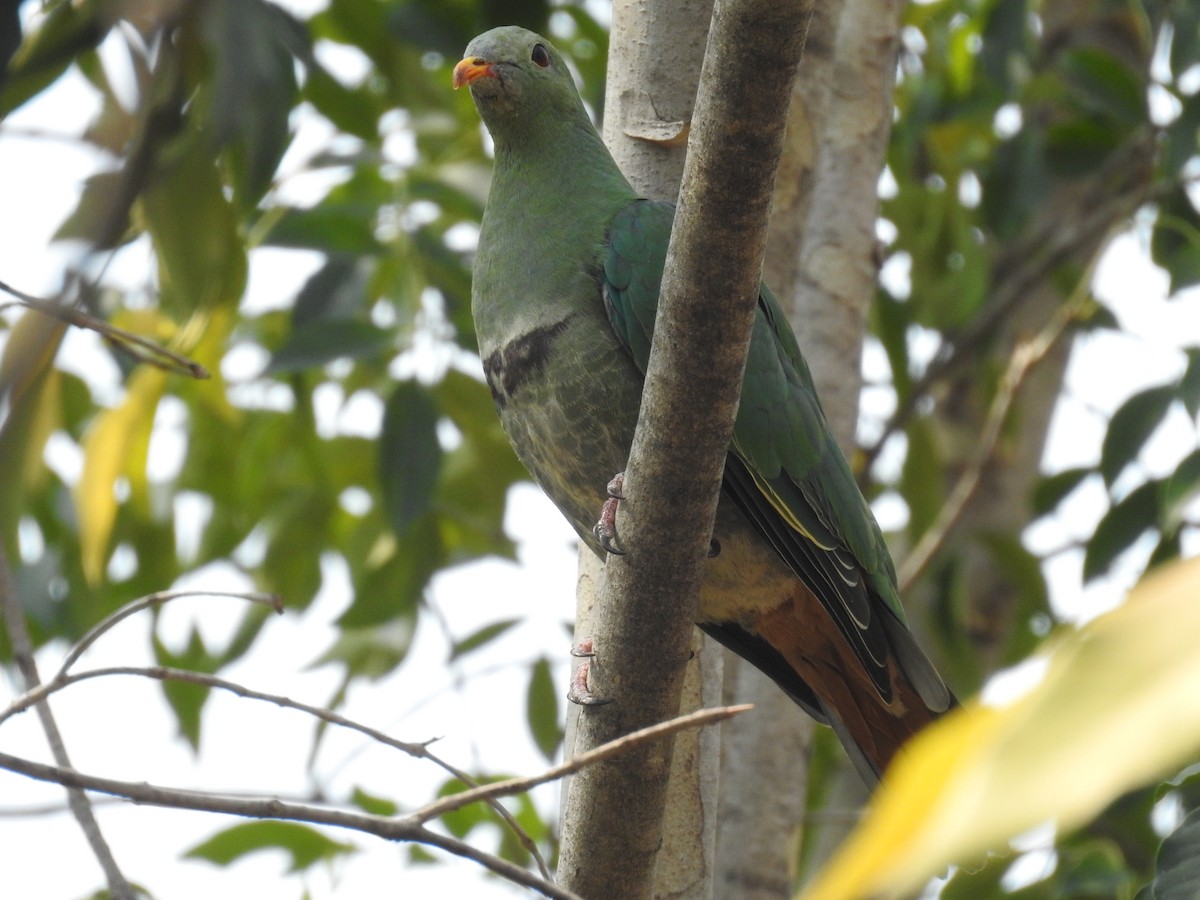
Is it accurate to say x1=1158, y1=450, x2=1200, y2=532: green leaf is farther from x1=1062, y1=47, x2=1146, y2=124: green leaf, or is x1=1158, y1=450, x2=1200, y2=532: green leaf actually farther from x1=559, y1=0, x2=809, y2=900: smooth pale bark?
x1=1062, y1=47, x2=1146, y2=124: green leaf

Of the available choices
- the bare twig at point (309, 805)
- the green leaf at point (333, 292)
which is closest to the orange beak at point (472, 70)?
the green leaf at point (333, 292)

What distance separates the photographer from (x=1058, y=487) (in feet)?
11.4

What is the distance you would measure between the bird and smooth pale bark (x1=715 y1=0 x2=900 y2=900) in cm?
32

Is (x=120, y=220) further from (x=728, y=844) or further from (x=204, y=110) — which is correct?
(x=728, y=844)

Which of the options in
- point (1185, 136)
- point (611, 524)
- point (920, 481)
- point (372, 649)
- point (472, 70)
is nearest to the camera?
point (611, 524)

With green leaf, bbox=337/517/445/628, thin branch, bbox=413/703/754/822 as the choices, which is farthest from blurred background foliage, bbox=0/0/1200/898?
thin branch, bbox=413/703/754/822

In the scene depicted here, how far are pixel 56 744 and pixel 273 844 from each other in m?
1.42

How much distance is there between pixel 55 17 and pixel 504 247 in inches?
37.9

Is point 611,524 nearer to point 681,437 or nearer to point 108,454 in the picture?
point 681,437

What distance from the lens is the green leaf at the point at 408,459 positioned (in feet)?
9.75

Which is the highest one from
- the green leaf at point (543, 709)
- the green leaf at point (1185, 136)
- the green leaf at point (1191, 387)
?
the green leaf at point (1185, 136)

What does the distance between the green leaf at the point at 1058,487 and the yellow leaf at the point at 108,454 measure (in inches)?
86.9

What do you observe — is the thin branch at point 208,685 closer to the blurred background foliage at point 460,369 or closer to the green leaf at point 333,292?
the blurred background foliage at point 460,369

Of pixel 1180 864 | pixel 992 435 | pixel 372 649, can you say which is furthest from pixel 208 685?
pixel 992 435
